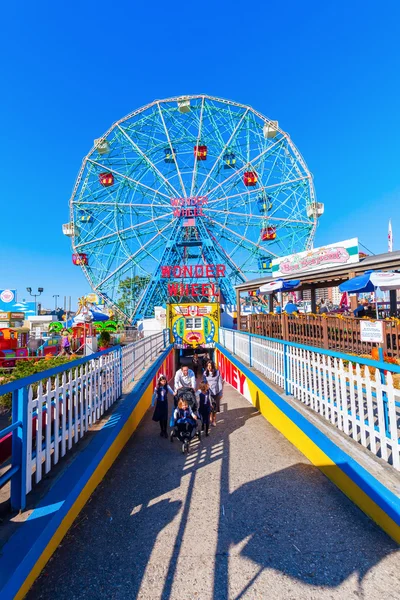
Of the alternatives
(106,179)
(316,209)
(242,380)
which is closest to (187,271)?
(106,179)

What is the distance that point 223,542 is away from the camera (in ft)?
7.84

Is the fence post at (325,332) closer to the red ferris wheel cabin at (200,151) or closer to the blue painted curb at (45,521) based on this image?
the blue painted curb at (45,521)

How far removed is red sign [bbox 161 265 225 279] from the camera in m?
29.0

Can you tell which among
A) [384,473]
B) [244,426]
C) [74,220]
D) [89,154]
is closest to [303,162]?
[89,154]

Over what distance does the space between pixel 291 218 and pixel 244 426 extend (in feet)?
90.2

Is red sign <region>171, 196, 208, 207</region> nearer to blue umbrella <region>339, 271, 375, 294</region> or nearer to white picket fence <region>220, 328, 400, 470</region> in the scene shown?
blue umbrella <region>339, 271, 375, 294</region>

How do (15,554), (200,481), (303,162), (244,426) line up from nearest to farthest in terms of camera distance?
(15,554) < (200,481) < (244,426) < (303,162)

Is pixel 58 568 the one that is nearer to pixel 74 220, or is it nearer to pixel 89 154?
pixel 74 220

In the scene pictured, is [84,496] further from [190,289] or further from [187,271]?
[187,271]

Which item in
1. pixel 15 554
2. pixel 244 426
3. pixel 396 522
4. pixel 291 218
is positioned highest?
pixel 291 218

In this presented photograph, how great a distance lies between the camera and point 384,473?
8.27ft

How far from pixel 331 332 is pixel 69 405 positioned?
7931mm

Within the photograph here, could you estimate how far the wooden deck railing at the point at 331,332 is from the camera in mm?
7244

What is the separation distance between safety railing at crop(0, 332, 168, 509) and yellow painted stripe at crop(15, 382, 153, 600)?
0.37 metres
